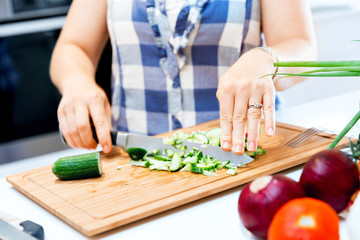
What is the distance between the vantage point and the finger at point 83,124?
1229 mm

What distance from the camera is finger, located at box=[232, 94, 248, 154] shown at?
1075 mm

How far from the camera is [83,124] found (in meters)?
1.23

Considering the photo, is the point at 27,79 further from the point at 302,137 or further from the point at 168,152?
the point at 302,137

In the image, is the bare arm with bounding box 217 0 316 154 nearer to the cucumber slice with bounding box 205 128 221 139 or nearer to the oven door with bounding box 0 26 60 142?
the cucumber slice with bounding box 205 128 221 139

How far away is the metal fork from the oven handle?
1.69m

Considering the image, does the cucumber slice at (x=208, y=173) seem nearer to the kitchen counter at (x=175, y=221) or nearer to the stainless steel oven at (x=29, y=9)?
the kitchen counter at (x=175, y=221)

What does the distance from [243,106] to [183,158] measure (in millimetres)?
181

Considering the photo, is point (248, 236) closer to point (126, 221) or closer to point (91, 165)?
point (126, 221)

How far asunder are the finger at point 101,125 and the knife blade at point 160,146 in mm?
18

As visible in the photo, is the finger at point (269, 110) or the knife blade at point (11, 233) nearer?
the knife blade at point (11, 233)

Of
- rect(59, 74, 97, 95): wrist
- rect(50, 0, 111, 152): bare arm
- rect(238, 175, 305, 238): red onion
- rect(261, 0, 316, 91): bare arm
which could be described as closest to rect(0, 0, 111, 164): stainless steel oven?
rect(50, 0, 111, 152): bare arm

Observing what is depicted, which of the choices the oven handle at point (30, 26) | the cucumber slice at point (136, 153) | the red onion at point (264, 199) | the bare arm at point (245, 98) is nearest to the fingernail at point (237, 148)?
the bare arm at point (245, 98)

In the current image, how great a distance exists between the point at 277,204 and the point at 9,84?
206 cm

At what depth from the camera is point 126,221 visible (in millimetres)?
847
